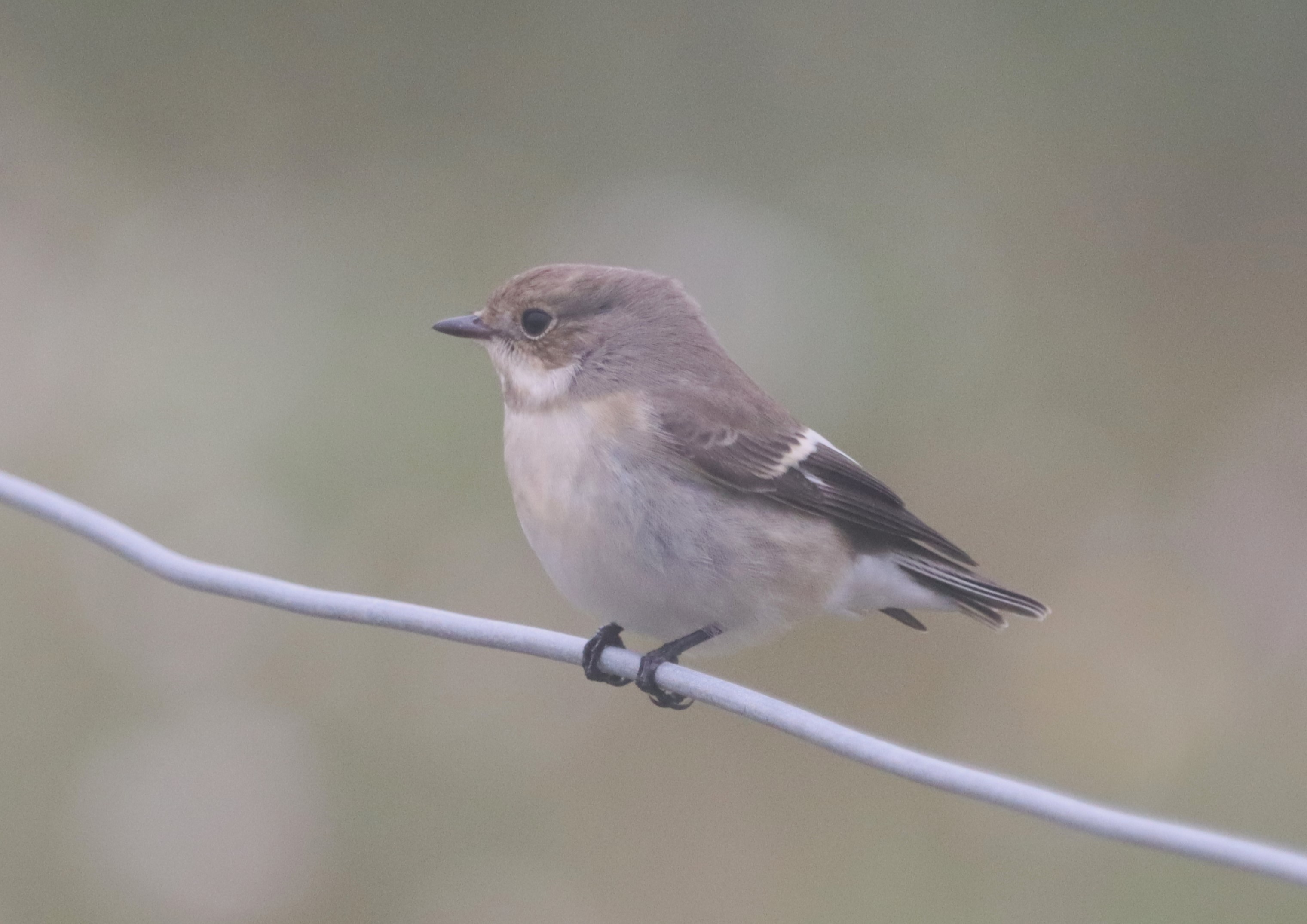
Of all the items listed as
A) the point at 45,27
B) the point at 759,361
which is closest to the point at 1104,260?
the point at 759,361

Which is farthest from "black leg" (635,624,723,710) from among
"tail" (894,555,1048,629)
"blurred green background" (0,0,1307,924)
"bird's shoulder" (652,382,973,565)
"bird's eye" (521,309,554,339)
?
"blurred green background" (0,0,1307,924)

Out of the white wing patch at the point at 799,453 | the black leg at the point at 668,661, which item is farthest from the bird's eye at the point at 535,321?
the black leg at the point at 668,661

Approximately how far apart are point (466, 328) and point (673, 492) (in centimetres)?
59

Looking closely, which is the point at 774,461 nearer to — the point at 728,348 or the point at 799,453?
the point at 799,453

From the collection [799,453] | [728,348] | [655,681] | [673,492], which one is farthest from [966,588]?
[728,348]

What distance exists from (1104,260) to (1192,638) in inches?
65.3

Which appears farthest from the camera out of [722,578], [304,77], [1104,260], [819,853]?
[304,77]

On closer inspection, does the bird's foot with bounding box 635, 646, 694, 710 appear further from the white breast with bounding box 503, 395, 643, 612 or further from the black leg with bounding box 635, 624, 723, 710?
the white breast with bounding box 503, 395, 643, 612

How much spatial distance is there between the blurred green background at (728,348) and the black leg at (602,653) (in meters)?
1.35

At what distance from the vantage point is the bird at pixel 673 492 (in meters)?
2.33

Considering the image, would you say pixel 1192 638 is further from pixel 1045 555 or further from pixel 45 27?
pixel 45 27

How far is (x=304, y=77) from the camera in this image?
5871 millimetres

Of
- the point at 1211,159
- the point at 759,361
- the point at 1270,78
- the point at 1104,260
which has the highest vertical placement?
the point at 1270,78

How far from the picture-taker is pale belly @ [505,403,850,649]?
2.31 m
